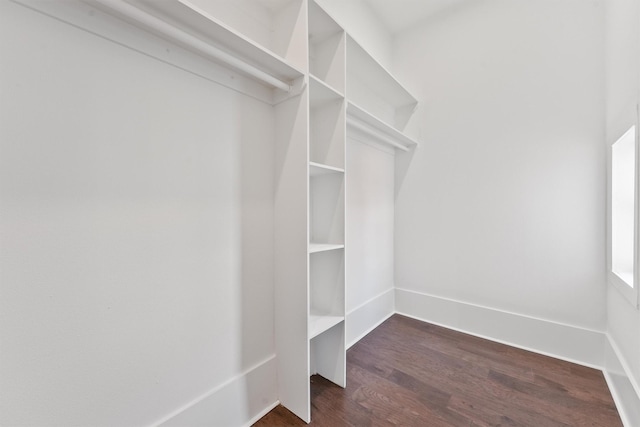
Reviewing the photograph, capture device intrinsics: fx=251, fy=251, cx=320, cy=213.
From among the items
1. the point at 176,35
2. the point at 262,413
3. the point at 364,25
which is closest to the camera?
the point at 176,35

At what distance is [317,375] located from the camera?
1719 millimetres

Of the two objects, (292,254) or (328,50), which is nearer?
(292,254)

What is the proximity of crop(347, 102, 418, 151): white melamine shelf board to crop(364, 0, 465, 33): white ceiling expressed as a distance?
4.02 ft

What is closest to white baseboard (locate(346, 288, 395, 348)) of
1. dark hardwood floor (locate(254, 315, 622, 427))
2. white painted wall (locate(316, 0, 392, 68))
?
dark hardwood floor (locate(254, 315, 622, 427))

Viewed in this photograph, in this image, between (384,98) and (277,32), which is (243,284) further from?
(384,98)

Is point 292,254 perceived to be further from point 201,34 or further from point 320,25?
point 320,25

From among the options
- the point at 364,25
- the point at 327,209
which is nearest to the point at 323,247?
the point at 327,209

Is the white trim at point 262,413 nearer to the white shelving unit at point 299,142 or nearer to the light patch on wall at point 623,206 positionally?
the white shelving unit at point 299,142

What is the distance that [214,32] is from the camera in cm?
104

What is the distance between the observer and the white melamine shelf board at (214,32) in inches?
35.8

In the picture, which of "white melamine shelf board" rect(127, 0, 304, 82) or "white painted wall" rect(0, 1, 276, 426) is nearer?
"white painted wall" rect(0, 1, 276, 426)

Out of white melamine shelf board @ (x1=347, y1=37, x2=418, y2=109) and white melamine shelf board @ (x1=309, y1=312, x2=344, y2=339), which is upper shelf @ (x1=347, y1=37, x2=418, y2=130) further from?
white melamine shelf board @ (x1=309, y1=312, x2=344, y2=339)

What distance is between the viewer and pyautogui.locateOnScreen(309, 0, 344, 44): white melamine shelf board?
1396 millimetres

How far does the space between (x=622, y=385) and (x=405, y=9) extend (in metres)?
3.24
